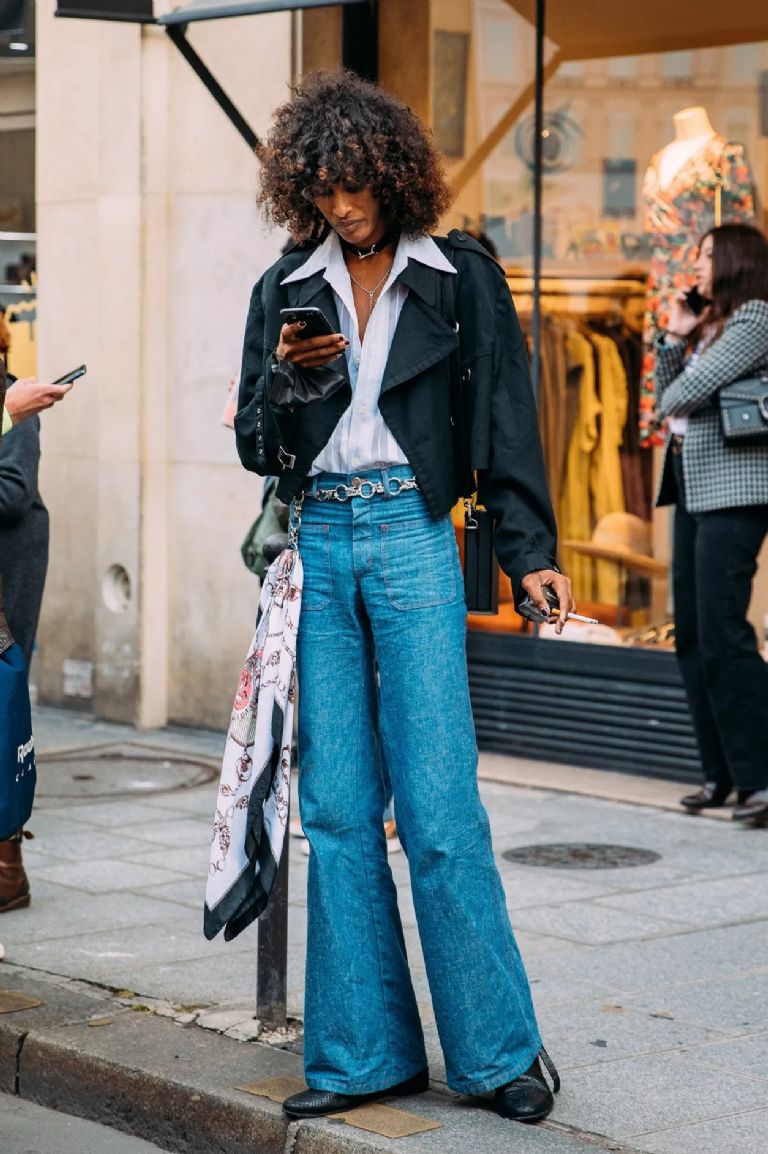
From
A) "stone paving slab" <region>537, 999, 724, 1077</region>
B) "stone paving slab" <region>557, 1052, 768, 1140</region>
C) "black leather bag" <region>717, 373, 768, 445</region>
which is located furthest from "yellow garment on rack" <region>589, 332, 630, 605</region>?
"stone paving slab" <region>557, 1052, 768, 1140</region>

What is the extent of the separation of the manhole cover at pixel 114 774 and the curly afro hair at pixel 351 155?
422 centimetres

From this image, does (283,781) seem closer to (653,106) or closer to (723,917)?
(723,917)

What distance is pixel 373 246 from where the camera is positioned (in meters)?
4.30

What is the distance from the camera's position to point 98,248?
377 inches

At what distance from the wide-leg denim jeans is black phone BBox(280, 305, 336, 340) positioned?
363mm

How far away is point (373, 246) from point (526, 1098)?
1.86m

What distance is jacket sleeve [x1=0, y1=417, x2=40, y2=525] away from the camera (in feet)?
20.0

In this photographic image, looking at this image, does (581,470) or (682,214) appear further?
(581,470)

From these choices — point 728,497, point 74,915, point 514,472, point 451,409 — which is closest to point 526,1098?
point 514,472

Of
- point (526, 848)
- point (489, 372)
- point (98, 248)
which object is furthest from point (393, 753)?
point (98, 248)

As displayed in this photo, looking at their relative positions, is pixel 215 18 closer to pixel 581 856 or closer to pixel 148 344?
pixel 148 344

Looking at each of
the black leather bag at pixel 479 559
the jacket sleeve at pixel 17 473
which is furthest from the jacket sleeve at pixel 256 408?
the jacket sleeve at pixel 17 473

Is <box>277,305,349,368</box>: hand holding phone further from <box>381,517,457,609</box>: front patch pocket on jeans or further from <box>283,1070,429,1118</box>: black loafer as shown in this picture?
<box>283,1070,429,1118</box>: black loafer

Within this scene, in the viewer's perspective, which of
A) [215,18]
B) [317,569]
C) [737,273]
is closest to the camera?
[317,569]
